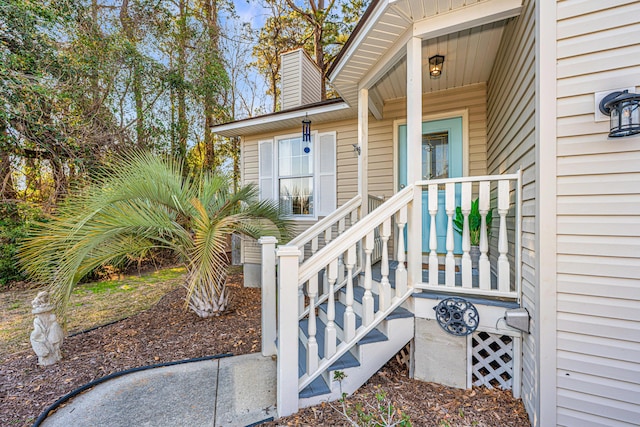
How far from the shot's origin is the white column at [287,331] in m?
2.02

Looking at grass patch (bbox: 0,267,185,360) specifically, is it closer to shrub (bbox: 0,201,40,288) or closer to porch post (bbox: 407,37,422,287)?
shrub (bbox: 0,201,40,288)

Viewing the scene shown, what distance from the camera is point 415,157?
2555mm

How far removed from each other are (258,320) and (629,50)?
14.0ft

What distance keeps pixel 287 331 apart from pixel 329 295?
43 cm

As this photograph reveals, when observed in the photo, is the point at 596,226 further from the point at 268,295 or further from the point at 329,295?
the point at 268,295

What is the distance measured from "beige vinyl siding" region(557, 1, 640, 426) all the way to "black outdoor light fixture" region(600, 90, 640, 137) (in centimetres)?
8

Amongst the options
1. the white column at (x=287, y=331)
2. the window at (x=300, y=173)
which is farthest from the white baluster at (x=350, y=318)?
Result: the window at (x=300, y=173)

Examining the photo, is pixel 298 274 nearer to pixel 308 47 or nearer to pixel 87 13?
pixel 87 13

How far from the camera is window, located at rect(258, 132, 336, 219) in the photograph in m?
5.57

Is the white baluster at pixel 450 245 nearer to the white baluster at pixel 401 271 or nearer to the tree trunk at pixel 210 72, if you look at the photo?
the white baluster at pixel 401 271

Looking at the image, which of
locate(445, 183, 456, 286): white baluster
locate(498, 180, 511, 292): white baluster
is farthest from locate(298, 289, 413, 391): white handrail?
locate(498, 180, 511, 292): white baluster

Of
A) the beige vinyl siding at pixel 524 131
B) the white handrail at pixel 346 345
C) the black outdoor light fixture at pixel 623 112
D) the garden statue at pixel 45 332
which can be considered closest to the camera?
the black outdoor light fixture at pixel 623 112

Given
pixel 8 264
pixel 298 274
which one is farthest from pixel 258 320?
pixel 8 264

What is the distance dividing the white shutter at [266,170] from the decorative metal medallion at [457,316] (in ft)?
14.3
